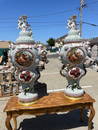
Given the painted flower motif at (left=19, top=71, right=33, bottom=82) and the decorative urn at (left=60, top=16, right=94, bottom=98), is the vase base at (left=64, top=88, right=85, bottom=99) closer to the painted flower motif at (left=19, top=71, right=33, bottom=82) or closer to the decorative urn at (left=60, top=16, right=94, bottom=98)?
the decorative urn at (left=60, top=16, right=94, bottom=98)

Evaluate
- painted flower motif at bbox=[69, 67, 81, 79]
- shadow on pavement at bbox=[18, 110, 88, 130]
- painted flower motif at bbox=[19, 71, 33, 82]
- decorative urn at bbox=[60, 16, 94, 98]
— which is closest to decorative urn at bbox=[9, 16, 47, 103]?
painted flower motif at bbox=[19, 71, 33, 82]

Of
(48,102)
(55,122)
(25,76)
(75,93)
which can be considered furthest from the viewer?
(55,122)

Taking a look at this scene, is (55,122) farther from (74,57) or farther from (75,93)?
(74,57)

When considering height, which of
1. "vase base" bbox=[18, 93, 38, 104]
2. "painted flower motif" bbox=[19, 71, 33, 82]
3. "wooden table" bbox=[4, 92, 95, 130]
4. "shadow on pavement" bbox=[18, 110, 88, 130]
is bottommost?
"shadow on pavement" bbox=[18, 110, 88, 130]

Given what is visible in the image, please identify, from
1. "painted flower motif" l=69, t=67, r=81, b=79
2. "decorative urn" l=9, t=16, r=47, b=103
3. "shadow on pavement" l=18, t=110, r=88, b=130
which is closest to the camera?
"decorative urn" l=9, t=16, r=47, b=103

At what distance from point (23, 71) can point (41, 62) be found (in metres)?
0.43

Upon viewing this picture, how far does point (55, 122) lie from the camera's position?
399cm

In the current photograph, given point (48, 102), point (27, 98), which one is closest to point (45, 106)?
point (48, 102)

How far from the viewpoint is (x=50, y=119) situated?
4.15m

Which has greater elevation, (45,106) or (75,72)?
(75,72)

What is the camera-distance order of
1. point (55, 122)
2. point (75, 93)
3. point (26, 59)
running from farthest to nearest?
point (55, 122) < point (75, 93) < point (26, 59)

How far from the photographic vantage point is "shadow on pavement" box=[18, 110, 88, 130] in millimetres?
3791

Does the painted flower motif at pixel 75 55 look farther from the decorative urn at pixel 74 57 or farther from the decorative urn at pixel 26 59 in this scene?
the decorative urn at pixel 26 59

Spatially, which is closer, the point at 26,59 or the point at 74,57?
the point at 26,59
